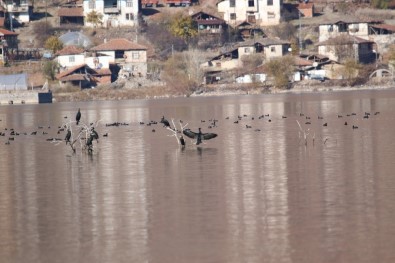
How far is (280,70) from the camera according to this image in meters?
95.6

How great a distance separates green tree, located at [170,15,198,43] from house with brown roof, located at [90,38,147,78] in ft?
23.1

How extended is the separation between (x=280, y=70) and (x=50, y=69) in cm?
2018

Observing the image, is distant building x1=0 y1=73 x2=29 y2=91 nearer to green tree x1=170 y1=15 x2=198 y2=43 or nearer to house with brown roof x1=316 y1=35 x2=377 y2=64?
green tree x1=170 y1=15 x2=198 y2=43

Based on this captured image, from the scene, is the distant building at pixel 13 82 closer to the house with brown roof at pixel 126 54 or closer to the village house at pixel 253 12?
the house with brown roof at pixel 126 54

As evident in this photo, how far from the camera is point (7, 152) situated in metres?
38.5

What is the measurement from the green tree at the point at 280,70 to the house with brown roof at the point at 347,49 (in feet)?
20.4

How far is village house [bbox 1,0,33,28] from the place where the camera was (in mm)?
116688

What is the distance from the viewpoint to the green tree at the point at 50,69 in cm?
9819

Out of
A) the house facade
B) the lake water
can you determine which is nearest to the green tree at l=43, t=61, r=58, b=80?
the house facade

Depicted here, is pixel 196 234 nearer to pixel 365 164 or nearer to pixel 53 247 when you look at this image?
pixel 53 247

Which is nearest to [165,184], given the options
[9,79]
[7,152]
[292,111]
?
[7,152]

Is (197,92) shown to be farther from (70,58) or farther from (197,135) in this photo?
(197,135)

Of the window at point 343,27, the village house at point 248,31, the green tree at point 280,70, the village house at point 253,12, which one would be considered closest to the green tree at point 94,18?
the village house at point 253,12

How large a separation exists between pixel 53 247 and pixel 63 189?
7386mm
